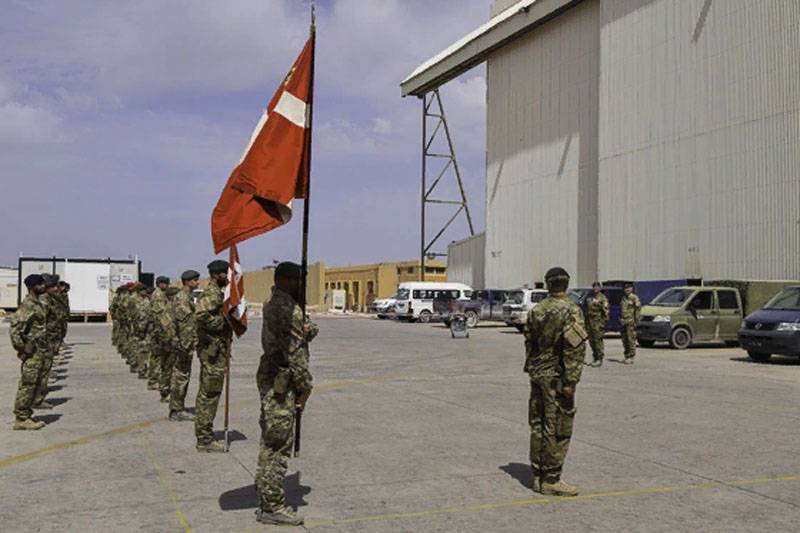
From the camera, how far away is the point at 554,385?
20.8 ft

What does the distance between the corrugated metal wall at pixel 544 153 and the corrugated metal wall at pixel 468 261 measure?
112 inches

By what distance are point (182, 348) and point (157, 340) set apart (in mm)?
2988

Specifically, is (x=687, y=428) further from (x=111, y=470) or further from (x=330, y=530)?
(x=111, y=470)

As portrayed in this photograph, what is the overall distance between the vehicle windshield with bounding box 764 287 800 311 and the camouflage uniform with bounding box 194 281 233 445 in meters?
14.8

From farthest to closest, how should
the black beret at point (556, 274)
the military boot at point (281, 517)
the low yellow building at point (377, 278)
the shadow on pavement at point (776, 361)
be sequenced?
the low yellow building at point (377, 278)
the shadow on pavement at point (776, 361)
the black beret at point (556, 274)
the military boot at point (281, 517)

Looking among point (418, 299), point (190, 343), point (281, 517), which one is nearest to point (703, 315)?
point (190, 343)

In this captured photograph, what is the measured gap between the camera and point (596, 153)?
3712cm

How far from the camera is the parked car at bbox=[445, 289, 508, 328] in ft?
113

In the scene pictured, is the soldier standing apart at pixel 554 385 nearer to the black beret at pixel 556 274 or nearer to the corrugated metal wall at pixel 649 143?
the black beret at pixel 556 274

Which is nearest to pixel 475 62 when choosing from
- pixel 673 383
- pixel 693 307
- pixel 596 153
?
pixel 596 153

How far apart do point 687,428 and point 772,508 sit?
3469mm

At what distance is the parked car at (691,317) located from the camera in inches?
877

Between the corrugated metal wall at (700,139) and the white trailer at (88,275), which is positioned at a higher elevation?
the corrugated metal wall at (700,139)

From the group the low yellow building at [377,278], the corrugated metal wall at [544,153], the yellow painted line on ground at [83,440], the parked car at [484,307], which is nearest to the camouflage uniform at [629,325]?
the yellow painted line on ground at [83,440]
